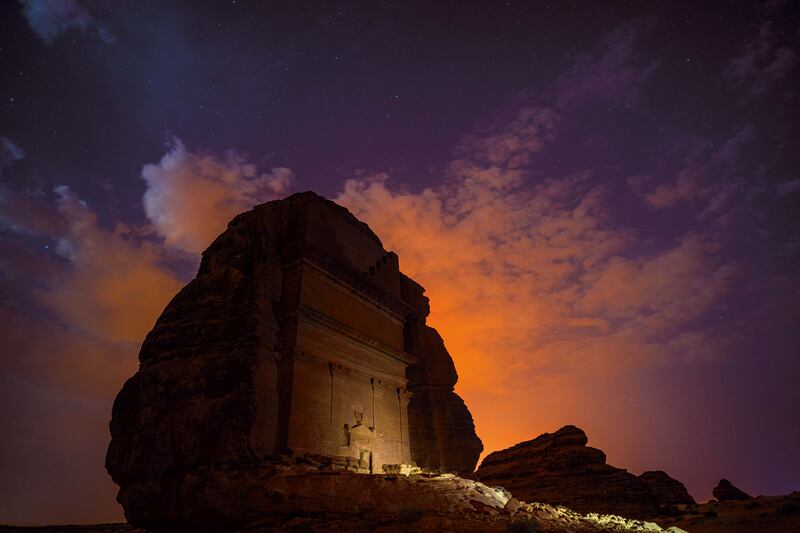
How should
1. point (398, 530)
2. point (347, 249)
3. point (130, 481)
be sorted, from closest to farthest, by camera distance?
→ point (398, 530), point (130, 481), point (347, 249)

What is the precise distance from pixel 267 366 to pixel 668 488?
128 ft

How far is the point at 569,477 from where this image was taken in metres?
26.2

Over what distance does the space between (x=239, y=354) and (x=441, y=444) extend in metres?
17.2

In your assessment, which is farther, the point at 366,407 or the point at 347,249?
the point at 347,249

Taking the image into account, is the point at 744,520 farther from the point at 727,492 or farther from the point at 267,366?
the point at 267,366

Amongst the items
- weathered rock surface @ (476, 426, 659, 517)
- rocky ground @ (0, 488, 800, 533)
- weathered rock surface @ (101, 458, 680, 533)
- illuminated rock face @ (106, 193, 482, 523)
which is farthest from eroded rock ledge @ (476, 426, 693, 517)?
weathered rock surface @ (101, 458, 680, 533)

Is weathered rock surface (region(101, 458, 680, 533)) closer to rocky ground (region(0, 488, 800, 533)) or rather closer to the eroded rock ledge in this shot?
rocky ground (region(0, 488, 800, 533))

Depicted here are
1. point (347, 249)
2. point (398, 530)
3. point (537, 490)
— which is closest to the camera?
point (398, 530)

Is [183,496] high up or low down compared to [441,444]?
down

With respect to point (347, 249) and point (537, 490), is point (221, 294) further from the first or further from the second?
point (537, 490)

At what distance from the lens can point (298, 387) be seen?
612 inches

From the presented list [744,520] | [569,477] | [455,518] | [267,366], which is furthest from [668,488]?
[267,366]

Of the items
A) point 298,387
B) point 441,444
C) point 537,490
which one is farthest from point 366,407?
point 537,490

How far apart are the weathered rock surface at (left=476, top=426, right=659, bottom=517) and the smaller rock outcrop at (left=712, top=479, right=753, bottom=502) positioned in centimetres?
2008
